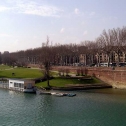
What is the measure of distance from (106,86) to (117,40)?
24779 millimetres

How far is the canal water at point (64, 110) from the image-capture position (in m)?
38.2

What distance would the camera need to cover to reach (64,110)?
44688 millimetres

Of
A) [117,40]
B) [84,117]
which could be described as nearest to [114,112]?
[84,117]

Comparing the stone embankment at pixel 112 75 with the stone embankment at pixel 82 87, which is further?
the stone embankment at pixel 112 75

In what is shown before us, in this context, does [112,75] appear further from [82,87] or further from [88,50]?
[88,50]

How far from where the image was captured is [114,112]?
4369 cm

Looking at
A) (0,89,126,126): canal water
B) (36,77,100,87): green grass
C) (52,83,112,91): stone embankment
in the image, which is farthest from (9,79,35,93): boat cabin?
(52,83,112,91): stone embankment

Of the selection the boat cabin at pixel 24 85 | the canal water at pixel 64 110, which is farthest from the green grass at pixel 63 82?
the canal water at pixel 64 110

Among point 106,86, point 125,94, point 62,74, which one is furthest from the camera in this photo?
point 62,74

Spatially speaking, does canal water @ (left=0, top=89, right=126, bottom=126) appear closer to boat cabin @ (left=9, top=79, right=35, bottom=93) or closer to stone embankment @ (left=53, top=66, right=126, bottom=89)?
boat cabin @ (left=9, top=79, right=35, bottom=93)

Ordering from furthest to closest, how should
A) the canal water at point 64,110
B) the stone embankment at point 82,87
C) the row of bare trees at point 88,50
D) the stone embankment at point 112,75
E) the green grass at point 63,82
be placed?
the row of bare trees at point 88,50
the green grass at point 63,82
the stone embankment at point 112,75
the stone embankment at point 82,87
the canal water at point 64,110

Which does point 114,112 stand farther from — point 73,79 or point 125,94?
point 73,79

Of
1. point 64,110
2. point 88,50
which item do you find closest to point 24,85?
point 64,110

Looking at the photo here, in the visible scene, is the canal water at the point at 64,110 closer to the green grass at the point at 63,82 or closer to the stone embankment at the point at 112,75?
the stone embankment at the point at 112,75
